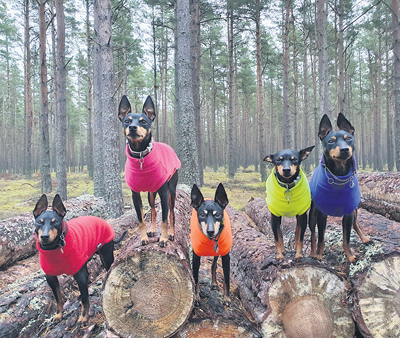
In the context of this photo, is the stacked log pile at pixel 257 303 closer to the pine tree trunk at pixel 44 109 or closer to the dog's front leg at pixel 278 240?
the dog's front leg at pixel 278 240

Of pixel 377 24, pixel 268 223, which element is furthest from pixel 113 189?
pixel 377 24

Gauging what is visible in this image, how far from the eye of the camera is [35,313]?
329 cm

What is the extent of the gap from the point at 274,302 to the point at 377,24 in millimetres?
23528

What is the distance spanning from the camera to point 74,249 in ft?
9.95

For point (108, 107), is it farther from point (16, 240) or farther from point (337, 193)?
point (337, 193)

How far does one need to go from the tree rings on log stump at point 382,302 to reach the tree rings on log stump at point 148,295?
1854 mm

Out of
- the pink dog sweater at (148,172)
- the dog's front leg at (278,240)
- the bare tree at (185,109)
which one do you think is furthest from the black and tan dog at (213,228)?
the bare tree at (185,109)

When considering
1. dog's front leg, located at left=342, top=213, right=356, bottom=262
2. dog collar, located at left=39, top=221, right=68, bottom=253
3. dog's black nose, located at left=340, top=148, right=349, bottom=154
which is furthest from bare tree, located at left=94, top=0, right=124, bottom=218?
dog's front leg, located at left=342, top=213, right=356, bottom=262

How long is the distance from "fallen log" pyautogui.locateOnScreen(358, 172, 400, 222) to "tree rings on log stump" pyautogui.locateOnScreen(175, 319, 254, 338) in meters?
4.67

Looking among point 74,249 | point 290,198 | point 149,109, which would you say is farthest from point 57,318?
point 290,198

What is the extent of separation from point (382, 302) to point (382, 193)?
159 inches

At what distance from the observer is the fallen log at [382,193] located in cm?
566

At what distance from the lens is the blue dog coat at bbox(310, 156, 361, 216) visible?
3.05 metres

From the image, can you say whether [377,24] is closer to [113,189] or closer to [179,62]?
[179,62]
